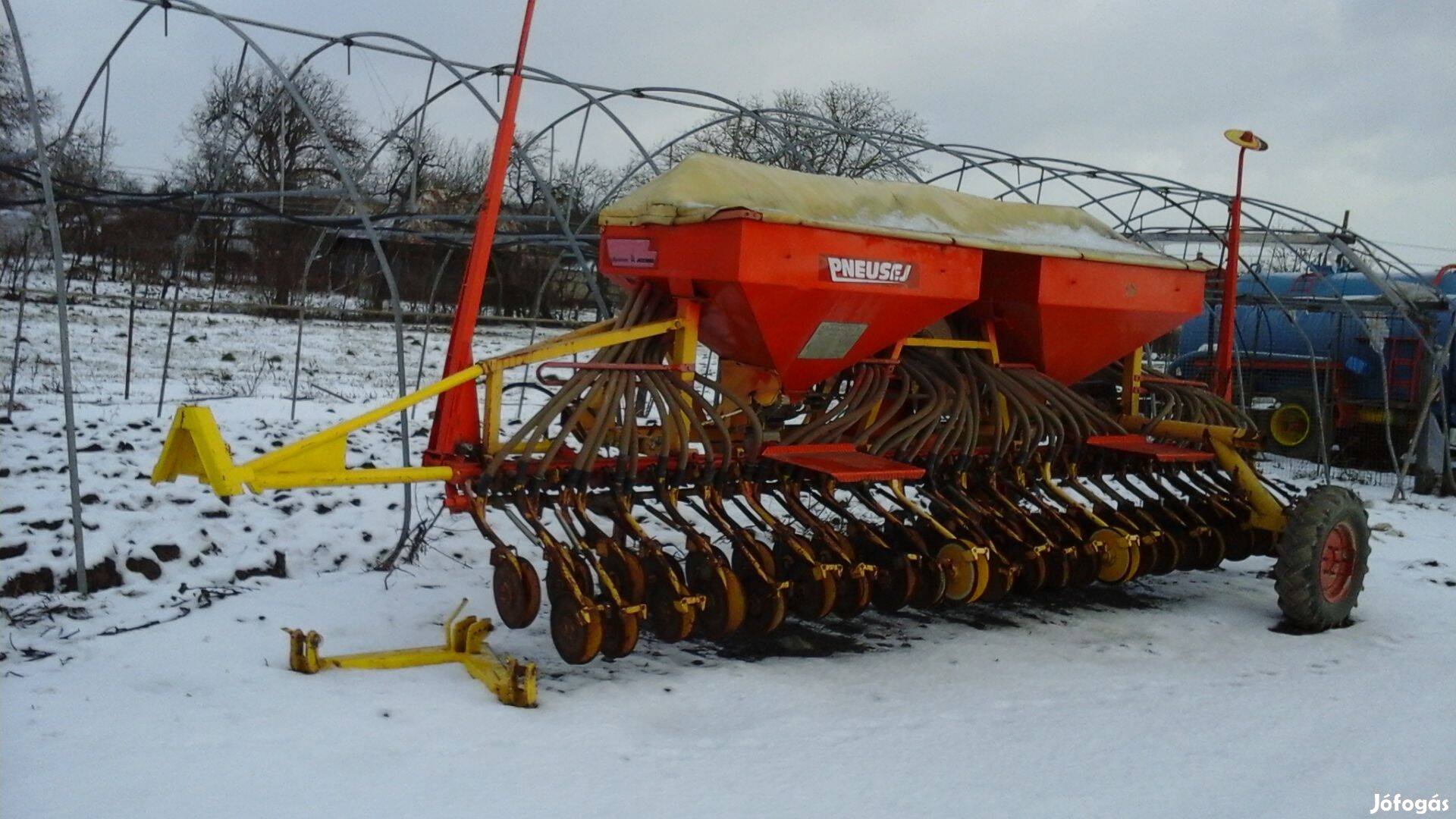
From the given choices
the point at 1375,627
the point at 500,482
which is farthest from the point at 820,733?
the point at 1375,627

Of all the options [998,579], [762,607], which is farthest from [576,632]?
[998,579]

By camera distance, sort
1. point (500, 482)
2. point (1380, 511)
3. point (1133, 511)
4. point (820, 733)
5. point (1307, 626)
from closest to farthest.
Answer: point (820, 733) < point (500, 482) < point (1307, 626) < point (1133, 511) < point (1380, 511)

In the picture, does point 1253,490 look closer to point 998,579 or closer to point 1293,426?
point 998,579

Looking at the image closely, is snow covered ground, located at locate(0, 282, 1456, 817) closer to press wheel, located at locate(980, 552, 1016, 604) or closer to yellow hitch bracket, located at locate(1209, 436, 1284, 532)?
press wheel, located at locate(980, 552, 1016, 604)

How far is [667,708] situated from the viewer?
13.7 feet

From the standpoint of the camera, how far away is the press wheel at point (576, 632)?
429 centimetres

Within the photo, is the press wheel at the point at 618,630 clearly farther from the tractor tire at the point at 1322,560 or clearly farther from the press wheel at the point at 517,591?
the tractor tire at the point at 1322,560

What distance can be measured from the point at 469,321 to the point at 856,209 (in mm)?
1914

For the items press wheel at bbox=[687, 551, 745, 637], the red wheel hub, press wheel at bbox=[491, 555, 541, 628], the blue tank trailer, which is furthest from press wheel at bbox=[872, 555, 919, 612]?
the blue tank trailer

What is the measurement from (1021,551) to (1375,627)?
6.08 ft

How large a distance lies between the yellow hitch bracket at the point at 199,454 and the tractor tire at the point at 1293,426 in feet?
39.8

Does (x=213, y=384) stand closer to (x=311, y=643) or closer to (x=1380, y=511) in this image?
(x=311, y=643)

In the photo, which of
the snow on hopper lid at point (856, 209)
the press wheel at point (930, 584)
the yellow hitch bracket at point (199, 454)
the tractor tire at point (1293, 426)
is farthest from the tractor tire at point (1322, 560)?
the tractor tire at point (1293, 426)

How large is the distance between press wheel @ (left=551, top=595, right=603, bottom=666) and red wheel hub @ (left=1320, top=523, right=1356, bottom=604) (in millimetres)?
3789
